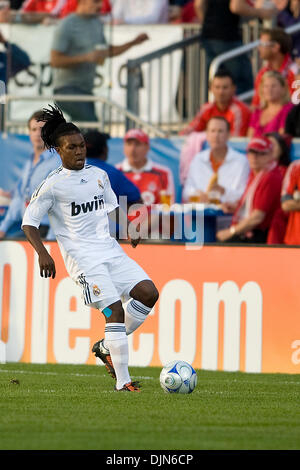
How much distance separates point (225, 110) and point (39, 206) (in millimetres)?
6505

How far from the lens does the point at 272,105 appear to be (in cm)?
1484

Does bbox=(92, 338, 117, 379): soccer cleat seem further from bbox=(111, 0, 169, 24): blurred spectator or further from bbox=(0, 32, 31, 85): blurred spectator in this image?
bbox=(111, 0, 169, 24): blurred spectator

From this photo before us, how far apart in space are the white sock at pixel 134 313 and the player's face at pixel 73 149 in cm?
126

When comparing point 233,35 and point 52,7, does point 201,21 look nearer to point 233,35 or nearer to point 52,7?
point 233,35

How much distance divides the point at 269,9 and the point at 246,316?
21.6 ft

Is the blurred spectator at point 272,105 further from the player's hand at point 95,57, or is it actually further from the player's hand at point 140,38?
the player's hand at point 140,38

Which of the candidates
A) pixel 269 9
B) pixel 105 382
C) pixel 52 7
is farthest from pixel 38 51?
pixel 105 382

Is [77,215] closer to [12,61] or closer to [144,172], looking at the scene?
[144,172]

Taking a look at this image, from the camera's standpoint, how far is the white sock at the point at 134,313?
964 cm

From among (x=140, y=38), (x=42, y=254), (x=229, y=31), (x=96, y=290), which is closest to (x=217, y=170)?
(x=229, y=31)

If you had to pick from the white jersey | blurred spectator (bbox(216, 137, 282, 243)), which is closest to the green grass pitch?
the white jersey

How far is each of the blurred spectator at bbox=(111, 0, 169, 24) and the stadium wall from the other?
604cm

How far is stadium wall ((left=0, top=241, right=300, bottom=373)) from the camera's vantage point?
11680mm

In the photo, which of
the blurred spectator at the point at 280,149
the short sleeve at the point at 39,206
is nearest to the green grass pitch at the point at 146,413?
the short sleeve at the point at 39,206
